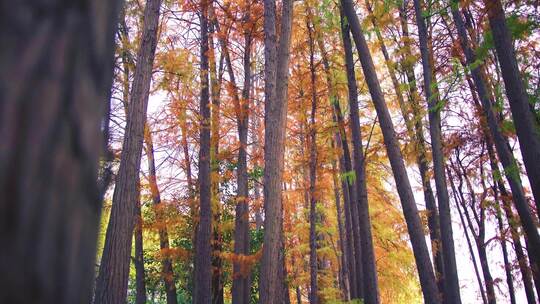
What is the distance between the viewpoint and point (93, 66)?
2.38ft

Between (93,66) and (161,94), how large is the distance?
16284mm

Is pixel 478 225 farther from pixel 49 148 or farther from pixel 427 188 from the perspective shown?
pixel 49 148

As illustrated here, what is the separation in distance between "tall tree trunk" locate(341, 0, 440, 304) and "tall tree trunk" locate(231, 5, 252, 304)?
18.5 feet

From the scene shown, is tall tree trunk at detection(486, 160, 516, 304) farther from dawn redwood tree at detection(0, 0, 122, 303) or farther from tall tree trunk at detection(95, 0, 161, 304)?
dawn redwood tree at detection(0, 0, 122, 303)

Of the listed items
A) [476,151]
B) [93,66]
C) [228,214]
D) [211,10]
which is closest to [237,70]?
[211,10]

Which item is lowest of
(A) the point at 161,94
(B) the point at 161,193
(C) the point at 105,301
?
(C) the point at 105,301

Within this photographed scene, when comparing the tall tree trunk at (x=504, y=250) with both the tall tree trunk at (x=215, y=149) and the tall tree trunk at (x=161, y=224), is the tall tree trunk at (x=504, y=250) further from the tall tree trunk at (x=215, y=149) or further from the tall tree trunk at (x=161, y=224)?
the tall tree trunk at (x=161, y=224)

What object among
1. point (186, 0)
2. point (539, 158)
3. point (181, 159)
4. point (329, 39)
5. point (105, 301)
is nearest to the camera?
point (539, 158)

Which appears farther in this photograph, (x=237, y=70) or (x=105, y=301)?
(x=237, y=70)

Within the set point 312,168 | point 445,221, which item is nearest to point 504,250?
point 445,221

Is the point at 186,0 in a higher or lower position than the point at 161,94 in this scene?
higher

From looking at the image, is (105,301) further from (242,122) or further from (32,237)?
(242,122)

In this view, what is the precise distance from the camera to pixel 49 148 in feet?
2.10

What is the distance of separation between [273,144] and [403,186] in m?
2.34
